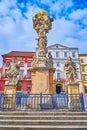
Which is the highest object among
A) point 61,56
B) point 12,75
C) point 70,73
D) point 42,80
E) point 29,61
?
point 61,56

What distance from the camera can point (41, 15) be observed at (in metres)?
17.5

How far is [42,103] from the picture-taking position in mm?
11734

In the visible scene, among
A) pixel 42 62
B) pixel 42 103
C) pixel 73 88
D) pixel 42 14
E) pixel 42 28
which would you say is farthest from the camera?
pixel 42 14

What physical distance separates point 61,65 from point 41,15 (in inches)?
1497

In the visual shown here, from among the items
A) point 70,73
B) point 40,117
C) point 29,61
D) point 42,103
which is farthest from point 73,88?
point 29,61

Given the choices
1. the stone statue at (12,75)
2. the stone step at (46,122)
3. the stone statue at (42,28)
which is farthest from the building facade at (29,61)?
the stone step at (46,122)

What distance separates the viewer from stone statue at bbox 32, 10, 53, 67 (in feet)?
50.4

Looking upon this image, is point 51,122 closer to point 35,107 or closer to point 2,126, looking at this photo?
point 2,126

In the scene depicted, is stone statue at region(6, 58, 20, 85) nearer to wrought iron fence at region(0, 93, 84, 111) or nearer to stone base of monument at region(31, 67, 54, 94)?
A: stone base of monument at region(31, 67, 54, 94)

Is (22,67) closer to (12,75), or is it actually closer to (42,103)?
(12,75)

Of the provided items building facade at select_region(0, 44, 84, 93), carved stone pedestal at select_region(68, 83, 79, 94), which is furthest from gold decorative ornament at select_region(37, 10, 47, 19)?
building facade at select_region(0, 44, 84, 93)

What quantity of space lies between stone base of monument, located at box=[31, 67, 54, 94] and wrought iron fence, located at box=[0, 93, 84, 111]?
1.46m

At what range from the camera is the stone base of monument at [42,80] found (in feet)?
45.1

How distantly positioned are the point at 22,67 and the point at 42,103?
44260 mm
